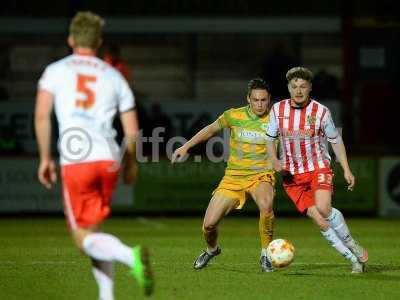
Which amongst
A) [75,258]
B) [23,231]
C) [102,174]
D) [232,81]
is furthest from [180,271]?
[232,81]

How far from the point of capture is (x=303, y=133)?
10617mm

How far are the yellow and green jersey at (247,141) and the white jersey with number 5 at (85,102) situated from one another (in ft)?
12.3

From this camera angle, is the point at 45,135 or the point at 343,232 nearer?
the point at 45,135

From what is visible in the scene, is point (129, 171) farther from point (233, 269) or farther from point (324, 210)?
point (233, 269)

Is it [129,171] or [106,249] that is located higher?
[129,171]

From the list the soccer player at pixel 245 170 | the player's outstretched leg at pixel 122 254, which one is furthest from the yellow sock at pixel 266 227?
the player's outstretched leg at pixel 122 254

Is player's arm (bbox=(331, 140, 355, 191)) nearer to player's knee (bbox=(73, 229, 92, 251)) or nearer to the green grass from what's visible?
the green grass

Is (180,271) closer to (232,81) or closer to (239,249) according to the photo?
(239,249)

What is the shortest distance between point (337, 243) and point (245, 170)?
1.27m

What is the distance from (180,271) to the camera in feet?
35.8

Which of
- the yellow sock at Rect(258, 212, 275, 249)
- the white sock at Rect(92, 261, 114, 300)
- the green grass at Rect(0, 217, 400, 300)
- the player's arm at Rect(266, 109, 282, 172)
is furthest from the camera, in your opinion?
the yellow sock at Rect(258, 212, 275, 249)

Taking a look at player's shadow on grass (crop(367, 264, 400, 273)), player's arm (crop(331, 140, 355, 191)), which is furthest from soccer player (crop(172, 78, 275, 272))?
player's shadow on grass (crop(367, 264, 400, 273))

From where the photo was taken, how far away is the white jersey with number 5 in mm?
7441

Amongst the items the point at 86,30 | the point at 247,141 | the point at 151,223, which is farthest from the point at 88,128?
the point at 151,223
